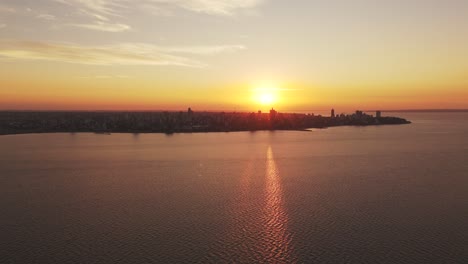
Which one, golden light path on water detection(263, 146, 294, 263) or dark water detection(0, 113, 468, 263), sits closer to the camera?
golden light path on water detection(263, 146, 294, 263)

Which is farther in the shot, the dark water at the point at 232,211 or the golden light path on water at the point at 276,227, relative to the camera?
the dark water at the point at 232,211

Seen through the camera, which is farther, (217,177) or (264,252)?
(217,177)

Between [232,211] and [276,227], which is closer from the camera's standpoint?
[276,227]

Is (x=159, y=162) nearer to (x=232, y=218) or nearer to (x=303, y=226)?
(x=232, y=218)

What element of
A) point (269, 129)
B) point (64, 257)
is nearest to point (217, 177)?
point (64, 257)
